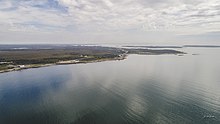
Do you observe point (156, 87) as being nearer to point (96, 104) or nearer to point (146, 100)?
point (146, 100)

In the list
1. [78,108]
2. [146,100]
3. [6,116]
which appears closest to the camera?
[6,116]

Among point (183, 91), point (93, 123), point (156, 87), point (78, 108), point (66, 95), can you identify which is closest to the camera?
point (93, 123)

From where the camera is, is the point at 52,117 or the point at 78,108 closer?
the point at 52,117

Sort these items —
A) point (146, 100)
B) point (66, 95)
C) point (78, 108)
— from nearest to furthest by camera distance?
point (78, 108) < point (146, 100) < point (66, 95)

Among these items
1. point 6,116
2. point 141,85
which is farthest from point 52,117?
point 141,85

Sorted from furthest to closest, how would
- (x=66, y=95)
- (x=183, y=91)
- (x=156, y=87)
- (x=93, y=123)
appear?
(x=156, y=87) < (x=183, y=91) < (x=66, y=95) < (x=93, y=123)

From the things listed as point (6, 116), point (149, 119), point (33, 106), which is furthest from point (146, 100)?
point (6, 116)

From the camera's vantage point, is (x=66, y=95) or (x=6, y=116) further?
(x=66, y=95)

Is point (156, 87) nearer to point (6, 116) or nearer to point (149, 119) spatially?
point (149, 119)
